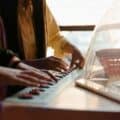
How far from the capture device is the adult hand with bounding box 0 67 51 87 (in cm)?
75

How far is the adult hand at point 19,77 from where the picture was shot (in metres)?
0.75

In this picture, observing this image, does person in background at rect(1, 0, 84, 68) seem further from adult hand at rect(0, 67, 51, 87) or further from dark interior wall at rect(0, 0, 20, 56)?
adult hand at rect(0, 67, 51, 87)

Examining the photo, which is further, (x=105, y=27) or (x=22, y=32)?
(x=22, y=32)

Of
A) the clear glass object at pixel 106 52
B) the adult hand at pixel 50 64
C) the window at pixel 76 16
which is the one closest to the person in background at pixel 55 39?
the adult hand at pixel 50 64

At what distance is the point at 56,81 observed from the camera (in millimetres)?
934

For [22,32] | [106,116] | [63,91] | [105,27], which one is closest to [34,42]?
[22,32]

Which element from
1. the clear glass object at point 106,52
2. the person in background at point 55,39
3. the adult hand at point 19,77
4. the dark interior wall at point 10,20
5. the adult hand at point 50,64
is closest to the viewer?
the adult hand at point 19,77

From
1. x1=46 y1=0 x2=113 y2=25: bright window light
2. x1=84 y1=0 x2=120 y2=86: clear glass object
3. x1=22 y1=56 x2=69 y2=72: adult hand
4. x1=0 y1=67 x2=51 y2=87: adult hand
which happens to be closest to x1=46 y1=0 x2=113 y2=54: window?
x1=46 y1=0 x2=113 y2=25: bright window light

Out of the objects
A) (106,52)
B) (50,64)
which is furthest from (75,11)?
A: (106,52)

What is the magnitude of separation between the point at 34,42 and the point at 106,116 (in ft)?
3.18

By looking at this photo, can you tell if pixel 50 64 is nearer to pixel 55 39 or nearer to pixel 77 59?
pixel 77 59

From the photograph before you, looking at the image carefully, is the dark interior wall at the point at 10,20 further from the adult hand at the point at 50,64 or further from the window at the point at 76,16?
the window at the point at 76,16

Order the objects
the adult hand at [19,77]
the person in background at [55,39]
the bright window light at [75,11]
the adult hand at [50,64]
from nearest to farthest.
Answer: the adult hand at [19,77] < the adult hand at [50,64] < the person in background at [55,39] < the bright window light at [75,11]

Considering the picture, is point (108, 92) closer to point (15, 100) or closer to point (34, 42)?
point (15, 100)
